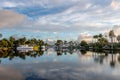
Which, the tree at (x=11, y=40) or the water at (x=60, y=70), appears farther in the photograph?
the tree at (x=11, y=40)

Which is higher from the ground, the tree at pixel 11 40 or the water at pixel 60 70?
the tree at pixel 11 40

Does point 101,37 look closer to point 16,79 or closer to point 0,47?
point 0,47

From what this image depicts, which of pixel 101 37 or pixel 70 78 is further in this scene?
pixel 101 37

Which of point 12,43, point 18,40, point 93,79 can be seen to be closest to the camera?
point 93,79

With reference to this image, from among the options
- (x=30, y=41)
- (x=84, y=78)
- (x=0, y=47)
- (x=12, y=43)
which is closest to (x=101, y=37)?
(x=30, y=41)

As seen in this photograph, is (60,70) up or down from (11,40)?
down

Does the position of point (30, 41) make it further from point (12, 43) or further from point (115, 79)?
point (115, 79)

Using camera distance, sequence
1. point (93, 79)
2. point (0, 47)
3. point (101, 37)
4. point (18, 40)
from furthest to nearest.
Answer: point (101, 37) → point (18, 40) → point (0, 47) → point (93, 79)

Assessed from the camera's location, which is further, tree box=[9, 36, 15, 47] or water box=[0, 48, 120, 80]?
tree box=[9, 36, 15, 47]

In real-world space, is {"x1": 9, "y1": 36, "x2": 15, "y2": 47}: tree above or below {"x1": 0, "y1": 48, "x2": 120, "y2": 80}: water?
above

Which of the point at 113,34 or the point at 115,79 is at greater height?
the point at 113,34

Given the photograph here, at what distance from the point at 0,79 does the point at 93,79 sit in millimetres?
→ 9052

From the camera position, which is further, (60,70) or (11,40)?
(11,40)

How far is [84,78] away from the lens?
23.9m
